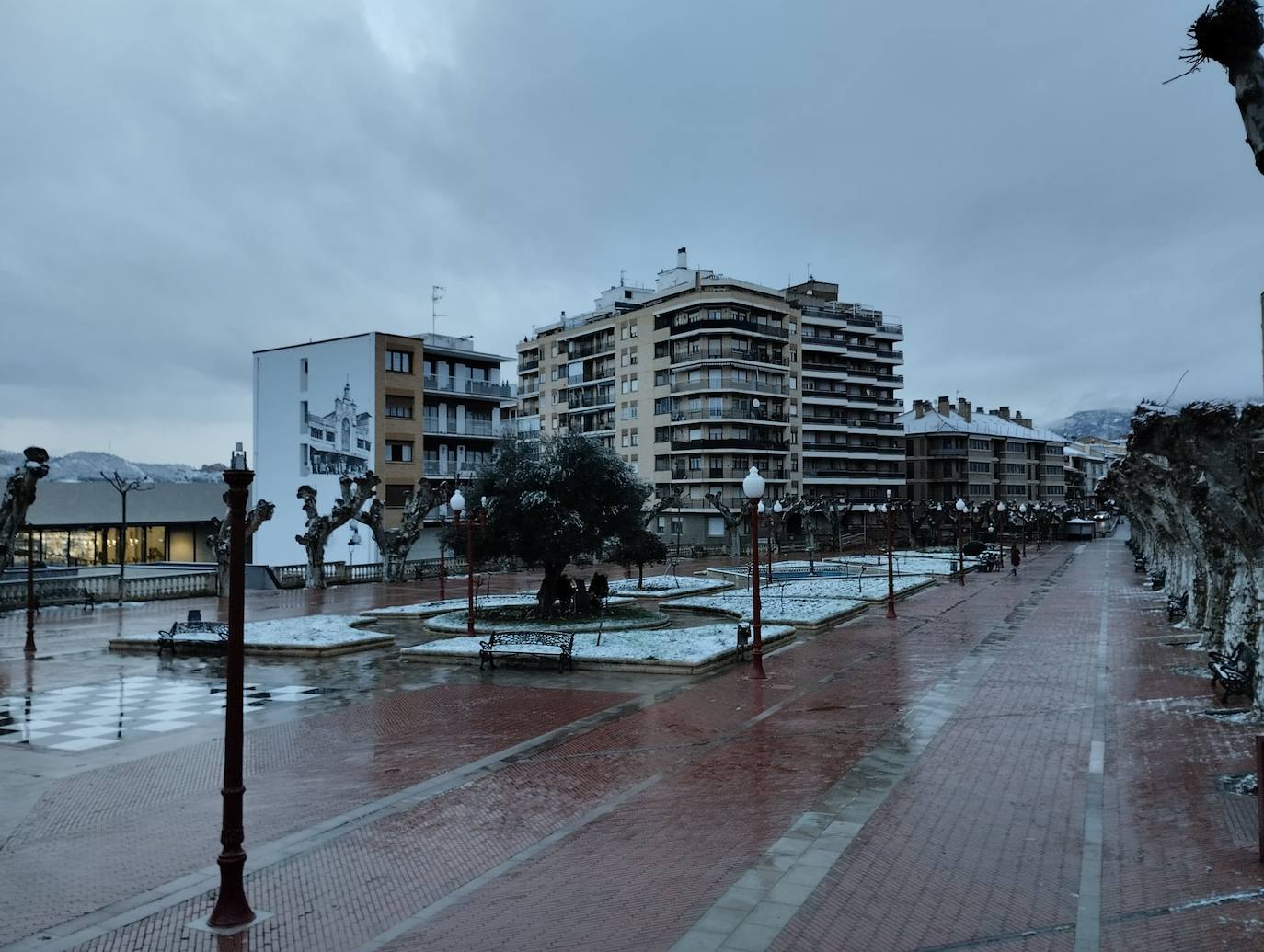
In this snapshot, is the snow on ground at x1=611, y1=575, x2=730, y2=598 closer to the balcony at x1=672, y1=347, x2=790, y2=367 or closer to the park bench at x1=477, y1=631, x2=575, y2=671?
the park bench at x1=477, y1=631, x2=575, y2=671

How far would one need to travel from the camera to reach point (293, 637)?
23.1 m

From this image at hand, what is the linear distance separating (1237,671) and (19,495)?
85.7 feet

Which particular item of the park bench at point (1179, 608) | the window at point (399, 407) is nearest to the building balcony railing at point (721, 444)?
the window at point (399, 407)

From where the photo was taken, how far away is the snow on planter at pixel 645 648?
1895 centimetres

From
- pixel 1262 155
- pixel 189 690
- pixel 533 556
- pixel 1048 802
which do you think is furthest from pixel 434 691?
pixel 1262 155

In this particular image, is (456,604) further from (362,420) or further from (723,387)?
(723,387)

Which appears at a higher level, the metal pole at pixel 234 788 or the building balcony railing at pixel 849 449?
the building balcony railing at pixel 849 449

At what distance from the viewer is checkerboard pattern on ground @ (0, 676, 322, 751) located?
13711 millimetres

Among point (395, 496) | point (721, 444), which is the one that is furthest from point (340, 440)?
point (721, 444)

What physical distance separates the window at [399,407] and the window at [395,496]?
4.49m

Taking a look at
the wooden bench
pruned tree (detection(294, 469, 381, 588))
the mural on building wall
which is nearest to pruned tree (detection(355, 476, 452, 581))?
pruned tree (detection(294, 469, 381, 588))

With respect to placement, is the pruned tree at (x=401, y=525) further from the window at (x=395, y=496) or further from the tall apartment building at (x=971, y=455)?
the tall apartment building at (x=971, y=455)

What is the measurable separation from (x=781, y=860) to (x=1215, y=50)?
8.93m

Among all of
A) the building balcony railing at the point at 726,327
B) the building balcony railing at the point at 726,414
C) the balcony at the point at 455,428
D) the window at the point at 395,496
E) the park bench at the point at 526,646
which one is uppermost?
the building balcony railing at the point at 726,327
